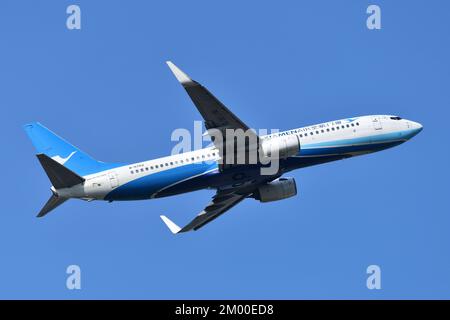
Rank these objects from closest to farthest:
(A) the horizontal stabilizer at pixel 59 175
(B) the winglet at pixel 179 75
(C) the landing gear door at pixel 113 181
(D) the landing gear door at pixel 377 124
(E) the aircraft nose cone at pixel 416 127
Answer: (B) the winglet at pixel 179 75
(A) the horizontal stabilizer at pixel 59 175
(C) the landing gear door at pixel 113 181
(D) the landing gear door at pixel 377 124
(E) the aircraft nose cone at pixel 416 127

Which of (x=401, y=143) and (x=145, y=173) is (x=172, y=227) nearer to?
(x=145, y=173)

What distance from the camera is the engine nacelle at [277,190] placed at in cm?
6244

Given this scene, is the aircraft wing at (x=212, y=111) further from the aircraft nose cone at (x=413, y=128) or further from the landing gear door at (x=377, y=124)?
the aircraft nose cone at (x=413, y=128)

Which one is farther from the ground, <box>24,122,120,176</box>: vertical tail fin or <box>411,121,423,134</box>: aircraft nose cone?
<box>411,121,423,134</box>: aircraft nose cone

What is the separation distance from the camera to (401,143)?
62344 millimetres

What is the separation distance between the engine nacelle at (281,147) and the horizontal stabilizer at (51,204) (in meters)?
14.2

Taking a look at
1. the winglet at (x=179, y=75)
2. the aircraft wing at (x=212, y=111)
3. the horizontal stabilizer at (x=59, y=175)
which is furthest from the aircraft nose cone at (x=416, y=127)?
the horizontal stabilizer at (x=59, y=175)

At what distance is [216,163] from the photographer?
5797 centimetres

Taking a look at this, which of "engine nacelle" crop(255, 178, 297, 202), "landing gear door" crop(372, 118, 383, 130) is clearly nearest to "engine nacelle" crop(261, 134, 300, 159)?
"engine nacelle" crop(255, 178, 297, 202)

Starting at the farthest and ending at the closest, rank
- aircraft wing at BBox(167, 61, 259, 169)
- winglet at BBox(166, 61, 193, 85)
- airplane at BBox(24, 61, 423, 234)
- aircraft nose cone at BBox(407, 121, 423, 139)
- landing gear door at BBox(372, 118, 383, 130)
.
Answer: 1. aircraft nose cone at BBox(407, 121, 423, 139)
2. landing gear door at BBox(372, 118, 383, 130)
3. airplane at BBox(24, 61, 423, 234)
4. aircraft wing at BBox(167, 61, 259, 169)
5. winglet at BBox(166, 61, 193, 85)

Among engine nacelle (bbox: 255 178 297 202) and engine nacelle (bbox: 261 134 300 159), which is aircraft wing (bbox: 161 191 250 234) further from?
engine nacelle (bbox: 261 134 300 159)

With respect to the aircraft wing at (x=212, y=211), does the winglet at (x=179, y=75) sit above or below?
above

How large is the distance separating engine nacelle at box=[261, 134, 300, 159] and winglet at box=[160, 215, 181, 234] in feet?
37.2

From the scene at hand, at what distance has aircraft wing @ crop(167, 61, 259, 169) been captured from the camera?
51.2 m
